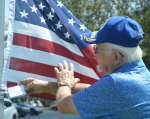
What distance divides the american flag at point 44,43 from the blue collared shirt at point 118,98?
123 centimetres

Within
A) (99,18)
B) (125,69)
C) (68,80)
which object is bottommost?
(68,80)

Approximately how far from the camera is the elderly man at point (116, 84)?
1.35m

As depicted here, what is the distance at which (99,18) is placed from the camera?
30.3 ft

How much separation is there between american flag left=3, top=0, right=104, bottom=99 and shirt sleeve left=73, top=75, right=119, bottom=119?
1.21 m

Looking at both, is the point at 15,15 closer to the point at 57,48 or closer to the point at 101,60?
the point at 57,48

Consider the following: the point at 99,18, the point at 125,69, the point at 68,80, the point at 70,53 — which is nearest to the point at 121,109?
the point at 125,69

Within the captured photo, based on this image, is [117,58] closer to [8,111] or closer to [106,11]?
[106,11]

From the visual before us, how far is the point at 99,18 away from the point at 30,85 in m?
7.41

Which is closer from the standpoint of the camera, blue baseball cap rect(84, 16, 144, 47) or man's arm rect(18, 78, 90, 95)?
blue baseball cap rect(84, 16, 144, 47)

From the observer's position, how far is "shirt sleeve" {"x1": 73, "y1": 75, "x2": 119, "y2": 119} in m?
1.35

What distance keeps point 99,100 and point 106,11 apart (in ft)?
27.1

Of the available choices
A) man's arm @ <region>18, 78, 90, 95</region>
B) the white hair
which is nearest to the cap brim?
the white hair

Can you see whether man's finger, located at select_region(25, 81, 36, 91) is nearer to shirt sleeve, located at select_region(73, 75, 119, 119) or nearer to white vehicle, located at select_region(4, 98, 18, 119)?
shirt sleeve, located at select_region(73, 75, 119, 119)

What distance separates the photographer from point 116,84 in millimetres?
1348
